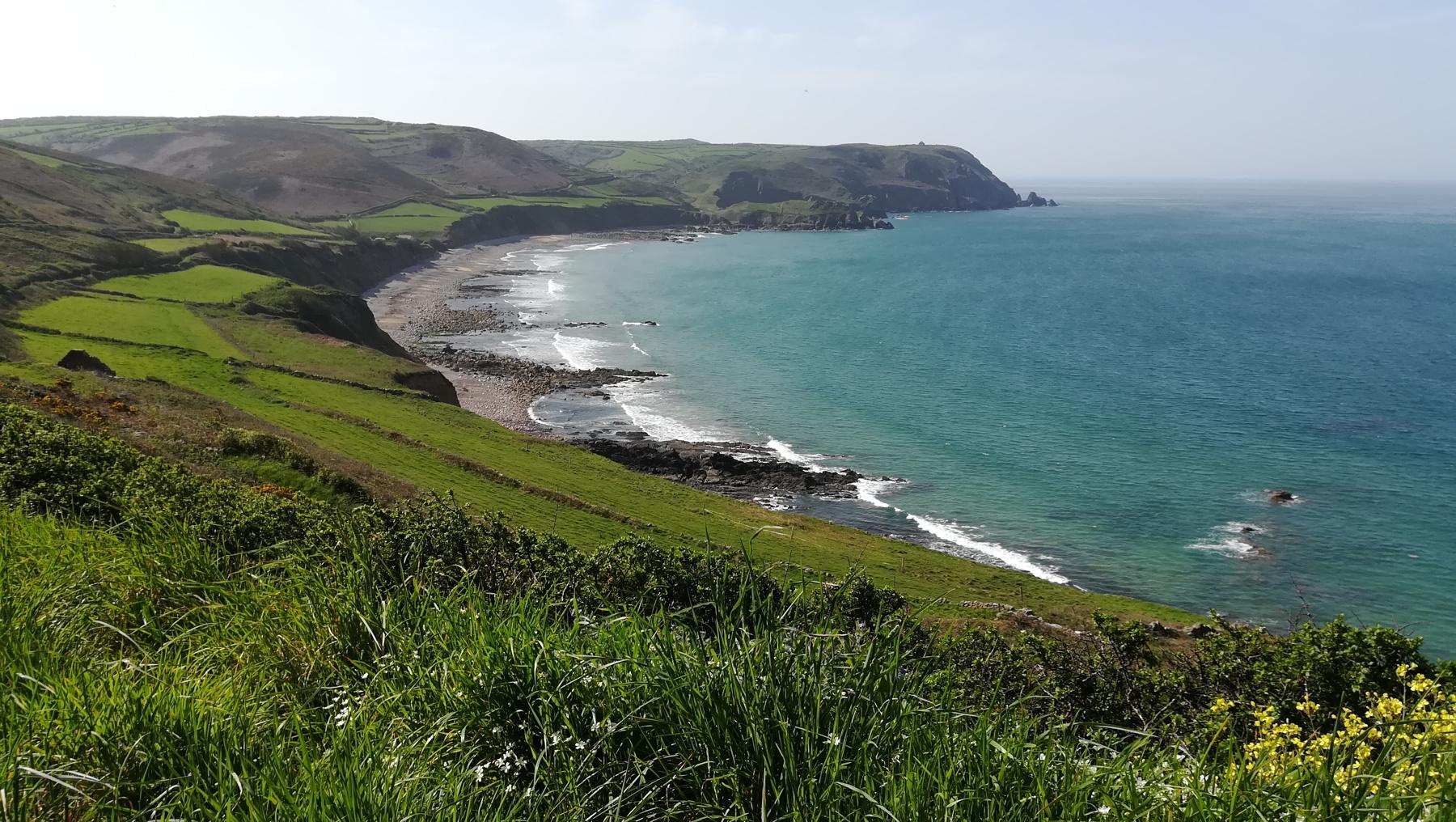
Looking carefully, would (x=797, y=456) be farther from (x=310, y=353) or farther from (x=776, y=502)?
(x=310, y=353)

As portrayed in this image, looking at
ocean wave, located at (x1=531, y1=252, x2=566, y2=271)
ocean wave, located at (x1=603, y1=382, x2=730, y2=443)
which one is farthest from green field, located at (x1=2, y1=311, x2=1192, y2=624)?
ocean wave, located at (x1=531, y1=252, x2=566, y2=271)

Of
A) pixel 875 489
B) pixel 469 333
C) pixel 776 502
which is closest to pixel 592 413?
pixel 776 502

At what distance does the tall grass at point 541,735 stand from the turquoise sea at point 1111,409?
30.5 metres

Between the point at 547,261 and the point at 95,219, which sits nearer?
the point at 95,219

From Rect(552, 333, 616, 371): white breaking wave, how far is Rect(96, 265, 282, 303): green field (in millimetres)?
26907

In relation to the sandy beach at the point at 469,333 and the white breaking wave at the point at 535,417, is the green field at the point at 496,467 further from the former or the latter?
the sandy beach at the point at 469,333

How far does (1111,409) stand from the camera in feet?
237

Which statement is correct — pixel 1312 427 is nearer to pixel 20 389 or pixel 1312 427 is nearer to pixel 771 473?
pixel 771 473

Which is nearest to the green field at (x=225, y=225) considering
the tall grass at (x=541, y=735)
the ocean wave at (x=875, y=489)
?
the ocean wave at (x=875, y=489)

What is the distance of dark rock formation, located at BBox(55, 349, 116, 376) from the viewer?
4322 cm

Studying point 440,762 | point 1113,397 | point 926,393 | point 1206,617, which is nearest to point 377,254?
point 926,393

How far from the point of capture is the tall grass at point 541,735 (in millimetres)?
5598

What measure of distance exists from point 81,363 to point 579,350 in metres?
53.7

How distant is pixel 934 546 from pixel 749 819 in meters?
43.8
